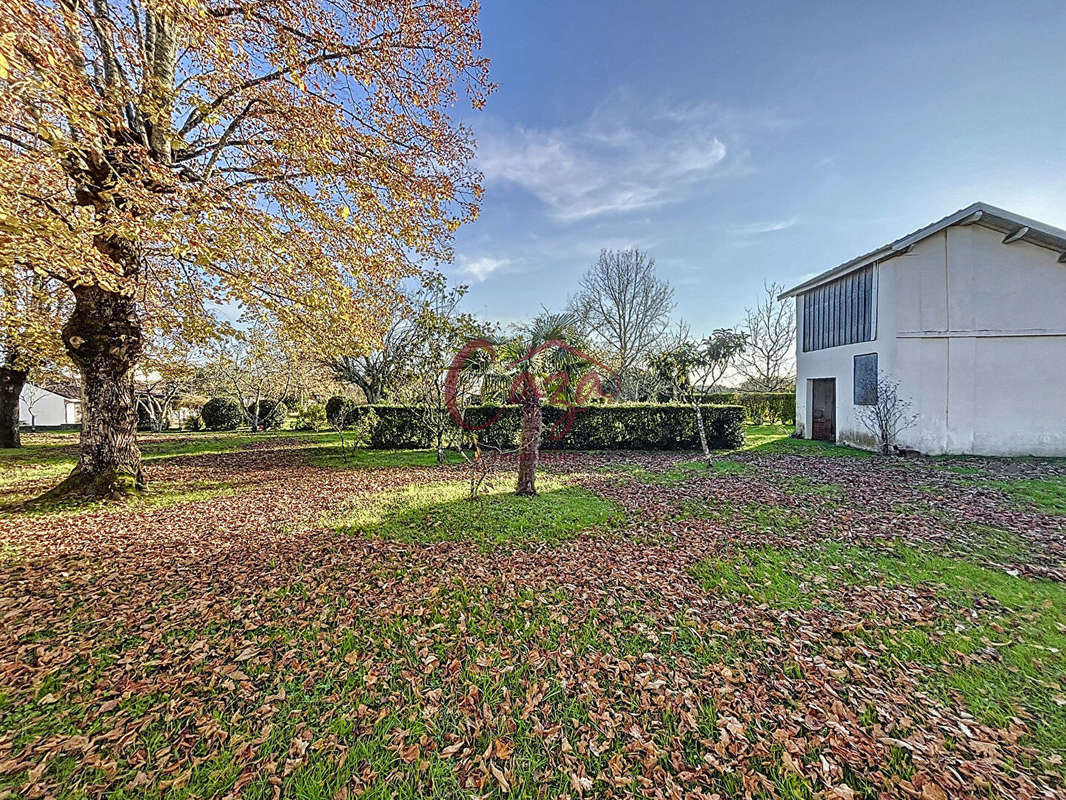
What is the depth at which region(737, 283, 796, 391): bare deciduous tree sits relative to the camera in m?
25.5

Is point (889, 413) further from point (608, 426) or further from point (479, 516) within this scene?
point (479, 516)

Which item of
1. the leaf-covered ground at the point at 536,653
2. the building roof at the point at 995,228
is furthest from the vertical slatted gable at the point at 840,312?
the leaf-covered ground at the point at 536,653

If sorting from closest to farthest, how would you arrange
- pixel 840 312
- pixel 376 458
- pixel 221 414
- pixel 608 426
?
pixel 376 458, pixel 840 312, pixel 608 426, pixel 221 414

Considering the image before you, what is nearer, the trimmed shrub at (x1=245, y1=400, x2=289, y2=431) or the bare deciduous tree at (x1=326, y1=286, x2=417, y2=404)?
the bare deciduous tree at (x1=326, y1=286, x2=417, y2=404)

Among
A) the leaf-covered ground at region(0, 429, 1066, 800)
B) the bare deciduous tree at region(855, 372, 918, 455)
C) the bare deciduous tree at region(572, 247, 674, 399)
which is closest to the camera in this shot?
the leaf-covered ground at region(0, 429, 1066, 800)

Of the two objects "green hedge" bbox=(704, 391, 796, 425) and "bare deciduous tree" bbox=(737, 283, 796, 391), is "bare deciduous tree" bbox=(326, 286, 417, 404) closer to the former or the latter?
"green hedge" bbox=(704, 391, 796, 425)

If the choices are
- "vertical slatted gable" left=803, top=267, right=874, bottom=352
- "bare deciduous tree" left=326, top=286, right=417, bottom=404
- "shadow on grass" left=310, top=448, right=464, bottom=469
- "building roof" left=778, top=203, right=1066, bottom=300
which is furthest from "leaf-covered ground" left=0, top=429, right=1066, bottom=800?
"bare deciduous tree" left=326, top=286, right=417, bottom=404

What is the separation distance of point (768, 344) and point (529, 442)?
2493cm

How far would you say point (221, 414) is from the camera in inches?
808

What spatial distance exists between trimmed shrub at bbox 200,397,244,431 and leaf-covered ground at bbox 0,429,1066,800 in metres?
16.6

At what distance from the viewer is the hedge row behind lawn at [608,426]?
513 inches

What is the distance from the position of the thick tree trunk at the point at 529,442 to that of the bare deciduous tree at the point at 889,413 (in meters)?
9.90

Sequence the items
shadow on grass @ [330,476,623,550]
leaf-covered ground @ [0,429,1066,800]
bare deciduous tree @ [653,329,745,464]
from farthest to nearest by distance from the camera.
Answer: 1. bare deciduous tree @ [653,329,745,464]
2. shadow on grass @ [330,476,623,550]
3. leaf-covered ground @ [0,429,1066,800]

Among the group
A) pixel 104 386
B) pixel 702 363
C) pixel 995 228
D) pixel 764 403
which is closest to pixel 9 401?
pixel 104 386
